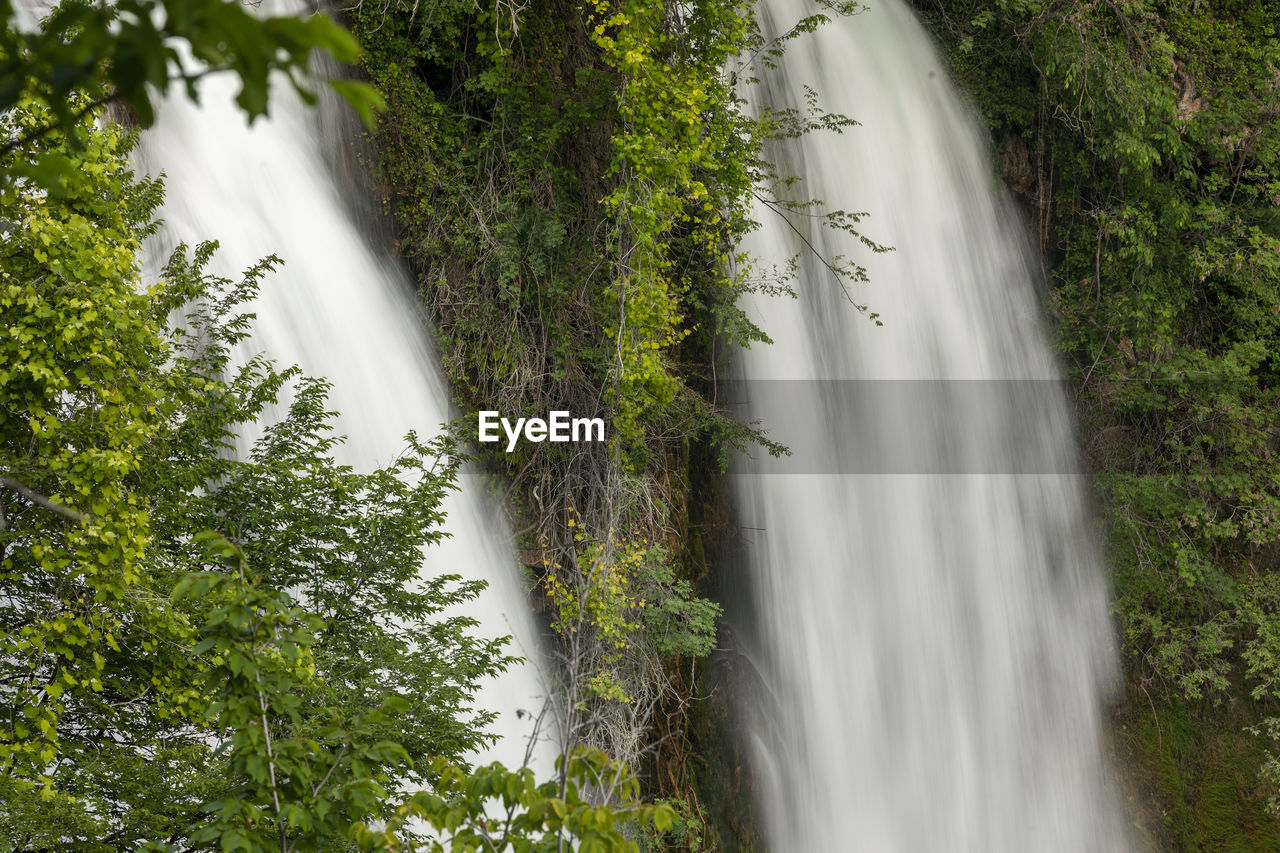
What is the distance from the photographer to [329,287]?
9.19 m

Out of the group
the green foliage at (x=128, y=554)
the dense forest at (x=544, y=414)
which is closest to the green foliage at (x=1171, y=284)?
the dense forest at (x=544, y=414)

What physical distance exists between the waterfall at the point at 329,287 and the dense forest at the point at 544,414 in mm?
265

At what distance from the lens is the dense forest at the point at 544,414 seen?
10.9 ft

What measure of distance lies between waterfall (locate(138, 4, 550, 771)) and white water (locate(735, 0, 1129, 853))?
3337 mm

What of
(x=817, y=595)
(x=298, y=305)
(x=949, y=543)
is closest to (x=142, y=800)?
(x=298, y=305)

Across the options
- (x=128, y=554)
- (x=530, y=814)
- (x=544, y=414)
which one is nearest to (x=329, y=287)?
(x=544, y=414)

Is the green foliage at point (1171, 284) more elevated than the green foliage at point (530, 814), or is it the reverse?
the green foliage at point (1171, 284)

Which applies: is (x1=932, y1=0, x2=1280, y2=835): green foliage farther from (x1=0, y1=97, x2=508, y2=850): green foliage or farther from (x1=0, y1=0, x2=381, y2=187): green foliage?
(x1=0, y1=0, x2=381, y2=187): green foliage

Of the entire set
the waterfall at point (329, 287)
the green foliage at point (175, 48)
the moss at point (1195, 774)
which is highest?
the waterfall at point (329, 287)

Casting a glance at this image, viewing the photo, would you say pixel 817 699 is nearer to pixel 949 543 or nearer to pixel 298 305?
pixel 949 543

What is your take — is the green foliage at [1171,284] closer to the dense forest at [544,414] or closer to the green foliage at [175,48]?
the dense forest at [544,414]

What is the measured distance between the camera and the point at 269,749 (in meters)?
2.86

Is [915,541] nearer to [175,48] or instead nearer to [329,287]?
[329,287]

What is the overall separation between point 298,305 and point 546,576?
3528mm
